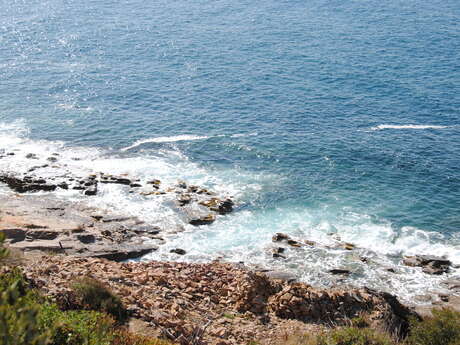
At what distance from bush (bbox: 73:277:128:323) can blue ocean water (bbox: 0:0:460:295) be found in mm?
15678

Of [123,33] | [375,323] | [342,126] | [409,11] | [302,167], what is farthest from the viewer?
[409,11]

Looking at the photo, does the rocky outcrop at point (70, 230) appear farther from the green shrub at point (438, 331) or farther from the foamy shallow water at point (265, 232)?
the green shrub at point (438, 331)

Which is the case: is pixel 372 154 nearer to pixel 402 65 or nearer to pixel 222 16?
pixel 402 65

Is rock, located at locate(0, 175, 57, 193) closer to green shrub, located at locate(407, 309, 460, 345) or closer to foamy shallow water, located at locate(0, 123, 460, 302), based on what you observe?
foamy shallow water, located at locate(0, 123, 460, 302)

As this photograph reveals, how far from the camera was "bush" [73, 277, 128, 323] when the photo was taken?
24.0 meters

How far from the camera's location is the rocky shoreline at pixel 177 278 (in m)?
26.1

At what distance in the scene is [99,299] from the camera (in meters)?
24.3

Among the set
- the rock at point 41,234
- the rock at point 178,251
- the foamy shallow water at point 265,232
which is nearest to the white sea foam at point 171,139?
the foamy shallow water at point 265,232

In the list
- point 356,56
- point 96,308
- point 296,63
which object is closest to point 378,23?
point 356,56

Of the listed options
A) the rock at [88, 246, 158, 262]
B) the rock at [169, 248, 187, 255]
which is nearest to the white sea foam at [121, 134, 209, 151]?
the rock at [88, 246, 158, 262]

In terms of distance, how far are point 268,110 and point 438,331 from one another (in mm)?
46163

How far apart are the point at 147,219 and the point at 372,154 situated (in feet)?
89.6

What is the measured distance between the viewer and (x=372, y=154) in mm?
57969

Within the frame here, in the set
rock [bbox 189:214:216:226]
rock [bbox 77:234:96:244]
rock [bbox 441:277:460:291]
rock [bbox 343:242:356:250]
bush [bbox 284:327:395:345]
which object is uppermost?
bush [bbox 284:327:395:345]
